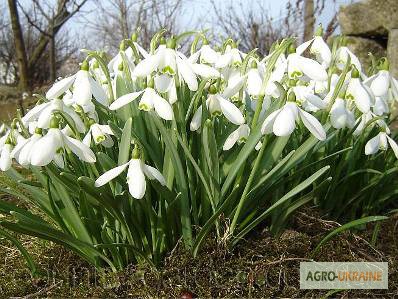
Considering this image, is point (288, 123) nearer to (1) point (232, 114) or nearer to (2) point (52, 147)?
(1) point (232, 114)

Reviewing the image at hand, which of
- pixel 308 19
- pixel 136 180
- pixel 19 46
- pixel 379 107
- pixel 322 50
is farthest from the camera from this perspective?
pixel 308 19

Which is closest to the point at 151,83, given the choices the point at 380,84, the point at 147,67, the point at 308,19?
the point at 147,67

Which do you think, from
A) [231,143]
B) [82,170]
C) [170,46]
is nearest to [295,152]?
[231,143]

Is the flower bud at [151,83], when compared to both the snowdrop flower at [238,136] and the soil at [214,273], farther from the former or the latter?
the soil at [214,273]

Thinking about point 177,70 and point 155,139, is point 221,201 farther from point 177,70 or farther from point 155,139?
point 177,70

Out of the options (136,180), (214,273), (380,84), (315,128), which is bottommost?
(214,273)

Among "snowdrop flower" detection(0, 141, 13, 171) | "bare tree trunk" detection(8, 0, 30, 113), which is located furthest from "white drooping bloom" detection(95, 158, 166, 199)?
"bare tree trunk" detection(8, 0, 30, 113)
